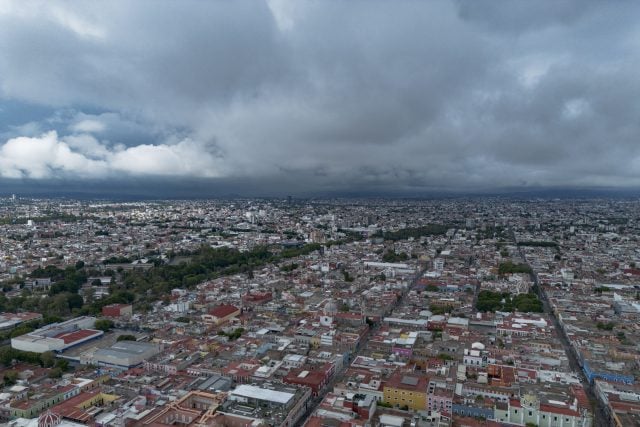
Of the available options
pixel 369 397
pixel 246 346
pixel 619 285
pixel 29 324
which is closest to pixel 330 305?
pixel 246 346

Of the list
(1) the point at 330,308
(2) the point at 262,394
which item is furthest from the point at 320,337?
(2) the point at 262,394

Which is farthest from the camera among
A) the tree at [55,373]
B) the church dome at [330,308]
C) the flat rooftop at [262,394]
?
the church dome at [330,308]

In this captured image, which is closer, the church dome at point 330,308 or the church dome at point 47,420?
the church dome at point 47,420

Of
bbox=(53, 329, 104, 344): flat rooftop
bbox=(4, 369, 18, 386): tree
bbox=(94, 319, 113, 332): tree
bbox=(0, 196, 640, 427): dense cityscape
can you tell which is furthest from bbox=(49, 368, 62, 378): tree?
bbox=(94, 319, 113, 332): tree

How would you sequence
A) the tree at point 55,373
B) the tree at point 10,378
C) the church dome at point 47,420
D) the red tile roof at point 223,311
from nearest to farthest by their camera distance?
the church dome at point 47,420
the tree at point 10,378
the tree at point 55,373
the red tile roof at point 223,311

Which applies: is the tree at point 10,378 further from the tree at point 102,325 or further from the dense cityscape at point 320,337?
the tree at point 102,325

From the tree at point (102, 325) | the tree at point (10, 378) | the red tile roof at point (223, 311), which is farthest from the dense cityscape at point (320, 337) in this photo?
the tree at point (102, 325)

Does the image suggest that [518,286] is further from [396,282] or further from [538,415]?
[538,415]

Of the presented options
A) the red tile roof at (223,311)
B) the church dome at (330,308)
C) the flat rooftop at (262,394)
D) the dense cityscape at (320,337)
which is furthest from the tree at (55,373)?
the church dome at (330,308)

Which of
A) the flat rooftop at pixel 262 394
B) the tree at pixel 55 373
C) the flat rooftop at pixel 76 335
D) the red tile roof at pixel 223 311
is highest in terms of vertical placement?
the flat rooftop at pixel 262 394

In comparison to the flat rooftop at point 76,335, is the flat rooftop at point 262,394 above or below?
above
